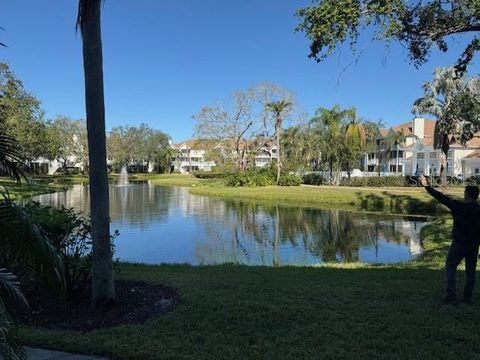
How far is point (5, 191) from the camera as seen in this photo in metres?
3.39

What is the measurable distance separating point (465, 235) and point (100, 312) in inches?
193

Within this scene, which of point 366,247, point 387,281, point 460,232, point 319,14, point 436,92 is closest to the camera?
point 460,232

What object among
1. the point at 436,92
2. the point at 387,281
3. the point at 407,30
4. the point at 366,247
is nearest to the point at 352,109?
the point at 436,92

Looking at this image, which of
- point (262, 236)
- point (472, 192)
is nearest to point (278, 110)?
point (262, 236)

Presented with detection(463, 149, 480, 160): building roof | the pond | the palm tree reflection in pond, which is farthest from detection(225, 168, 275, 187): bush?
detection(463, 149, 480, 160): building roof

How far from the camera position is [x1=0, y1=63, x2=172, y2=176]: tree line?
1841 inches

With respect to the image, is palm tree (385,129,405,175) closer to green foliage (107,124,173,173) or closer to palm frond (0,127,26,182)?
green foliage (107,124,173,173)

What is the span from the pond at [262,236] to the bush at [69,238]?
296 inches

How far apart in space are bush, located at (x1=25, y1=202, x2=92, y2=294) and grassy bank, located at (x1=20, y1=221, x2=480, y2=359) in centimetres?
147

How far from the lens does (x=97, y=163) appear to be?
596 centimetres

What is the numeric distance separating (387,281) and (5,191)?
Answer: 659 cm

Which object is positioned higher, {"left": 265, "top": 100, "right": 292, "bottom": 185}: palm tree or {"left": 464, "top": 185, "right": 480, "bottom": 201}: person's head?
{"left": 265, "top": 100, "right": 292, "bottom": 185}: palm tree

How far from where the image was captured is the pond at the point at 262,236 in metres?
15.9

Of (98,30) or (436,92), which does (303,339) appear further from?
(436,92)
